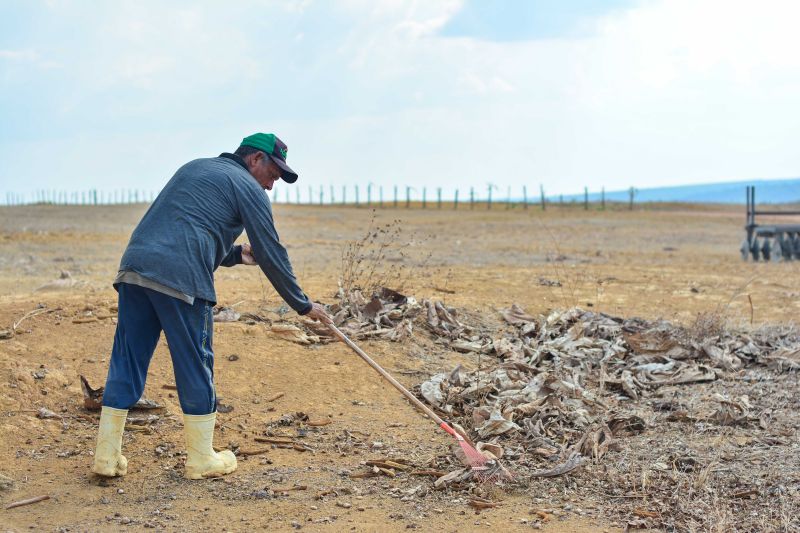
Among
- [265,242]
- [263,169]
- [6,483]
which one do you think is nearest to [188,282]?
[265,242]

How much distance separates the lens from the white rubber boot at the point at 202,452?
4832 millimetres

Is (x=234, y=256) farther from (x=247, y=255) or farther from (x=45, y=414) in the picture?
(x=45, y=414)

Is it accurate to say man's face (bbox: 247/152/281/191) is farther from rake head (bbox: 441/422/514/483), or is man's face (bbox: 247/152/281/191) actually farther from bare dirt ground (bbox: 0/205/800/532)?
rake head (bbox: 441/422/514/483)

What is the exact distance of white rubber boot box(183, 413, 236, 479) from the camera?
4.83 meters

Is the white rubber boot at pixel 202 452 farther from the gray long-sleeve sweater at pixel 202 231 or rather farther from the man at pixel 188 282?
the gray long-sleeve sweater at pixel 202 231

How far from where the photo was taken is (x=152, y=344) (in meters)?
4.83

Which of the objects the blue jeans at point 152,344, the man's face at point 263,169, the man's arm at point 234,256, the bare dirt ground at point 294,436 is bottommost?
the bare dirt ground at point 294,436

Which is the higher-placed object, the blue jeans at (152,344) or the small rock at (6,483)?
the blue jeans at (152,344)

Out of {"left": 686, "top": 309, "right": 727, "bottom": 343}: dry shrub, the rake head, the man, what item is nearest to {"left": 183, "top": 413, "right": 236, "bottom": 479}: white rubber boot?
the man

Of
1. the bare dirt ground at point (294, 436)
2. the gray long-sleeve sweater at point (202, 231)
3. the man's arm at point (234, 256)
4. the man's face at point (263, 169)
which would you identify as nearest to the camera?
the bare dirt ground at point (294, 436)

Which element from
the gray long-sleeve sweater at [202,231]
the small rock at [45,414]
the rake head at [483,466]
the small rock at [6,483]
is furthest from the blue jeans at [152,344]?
the rake head at [483,466]

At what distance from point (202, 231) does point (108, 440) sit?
121 centimetres

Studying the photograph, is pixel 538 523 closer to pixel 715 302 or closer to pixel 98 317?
pixel 98 317

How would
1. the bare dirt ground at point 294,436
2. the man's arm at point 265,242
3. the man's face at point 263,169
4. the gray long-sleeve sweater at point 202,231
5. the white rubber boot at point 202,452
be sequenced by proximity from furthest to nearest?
1. the man's face at point 263,169
2. the white rubber boot at point 202,452
3. the man's arm at point 265,242
4. the gray long-sleeve sweater at point 202,231
5. the bare dirt ground at point 294,436
